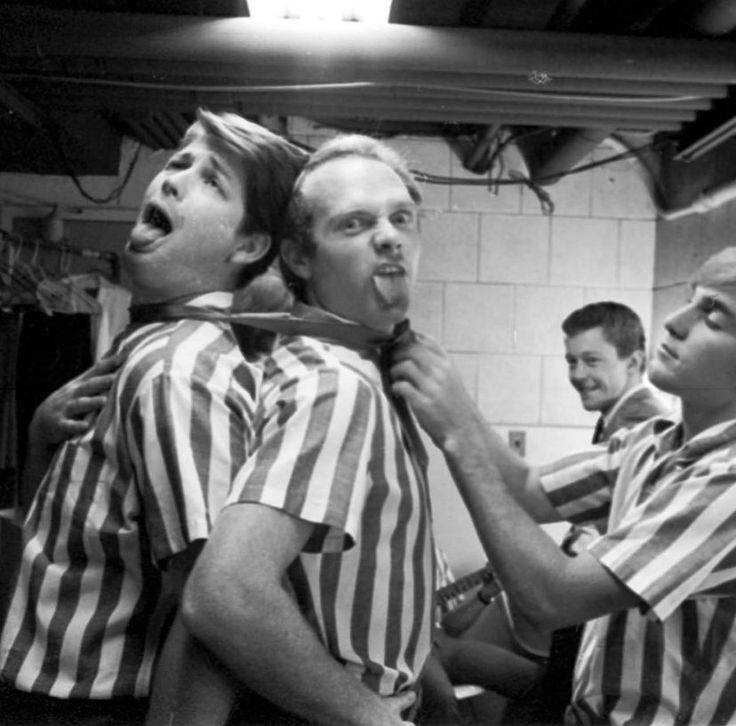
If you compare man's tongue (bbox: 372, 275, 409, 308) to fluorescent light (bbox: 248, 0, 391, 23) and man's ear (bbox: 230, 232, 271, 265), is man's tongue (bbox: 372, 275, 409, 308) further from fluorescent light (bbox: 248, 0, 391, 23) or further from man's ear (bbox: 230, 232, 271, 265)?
fluorescent light (bbox: 248, 0, 391, 23)

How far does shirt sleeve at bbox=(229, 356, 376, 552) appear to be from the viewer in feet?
2.09

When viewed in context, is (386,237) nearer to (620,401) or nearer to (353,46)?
(353,46)

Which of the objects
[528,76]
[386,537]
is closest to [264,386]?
[386,537]

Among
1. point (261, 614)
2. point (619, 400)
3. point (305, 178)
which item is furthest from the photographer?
point (619, 400)

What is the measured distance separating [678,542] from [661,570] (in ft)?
0.11

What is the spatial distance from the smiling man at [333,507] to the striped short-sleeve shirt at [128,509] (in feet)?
0.13

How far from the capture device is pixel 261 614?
2.05ft

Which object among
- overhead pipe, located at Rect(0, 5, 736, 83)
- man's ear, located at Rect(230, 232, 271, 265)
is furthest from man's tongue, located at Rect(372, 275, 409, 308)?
overhead pipe, located at Rect(0, 5, 736, 83)

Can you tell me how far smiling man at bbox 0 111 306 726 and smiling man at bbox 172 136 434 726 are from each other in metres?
0.04

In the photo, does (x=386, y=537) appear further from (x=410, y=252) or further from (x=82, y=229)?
(x=82, y=229)

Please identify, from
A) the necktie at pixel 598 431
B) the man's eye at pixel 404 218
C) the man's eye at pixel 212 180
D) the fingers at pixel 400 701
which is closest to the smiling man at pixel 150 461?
the man's eye at pixel 212 180

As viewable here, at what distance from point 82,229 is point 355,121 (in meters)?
0.28

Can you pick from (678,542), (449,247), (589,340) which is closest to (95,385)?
(449,247)

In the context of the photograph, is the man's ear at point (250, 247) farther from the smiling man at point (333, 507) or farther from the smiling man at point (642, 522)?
the smiling man at point (642, 522)
